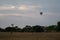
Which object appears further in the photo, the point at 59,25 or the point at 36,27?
the point at 59,25

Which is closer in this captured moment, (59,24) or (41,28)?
(41,28)

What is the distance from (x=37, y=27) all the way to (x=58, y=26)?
8.24 m

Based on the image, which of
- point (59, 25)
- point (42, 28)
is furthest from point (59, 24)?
point (42, 28)

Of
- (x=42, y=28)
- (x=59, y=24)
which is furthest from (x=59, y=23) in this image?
(x=42, y=28)

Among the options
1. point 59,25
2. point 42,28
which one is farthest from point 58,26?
point 42,28

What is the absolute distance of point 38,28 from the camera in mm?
54750

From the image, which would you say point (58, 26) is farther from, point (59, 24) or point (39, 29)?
point (39, 29)

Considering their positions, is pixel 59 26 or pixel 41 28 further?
pixel 59 26

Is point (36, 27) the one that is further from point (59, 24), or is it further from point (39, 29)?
point (59, 24)

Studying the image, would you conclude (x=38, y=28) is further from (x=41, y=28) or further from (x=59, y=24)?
(x=59, y=24)

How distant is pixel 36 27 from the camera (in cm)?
5653

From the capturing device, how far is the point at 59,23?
63781 mm

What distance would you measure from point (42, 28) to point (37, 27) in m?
1.48

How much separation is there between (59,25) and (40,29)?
31.6 feet
